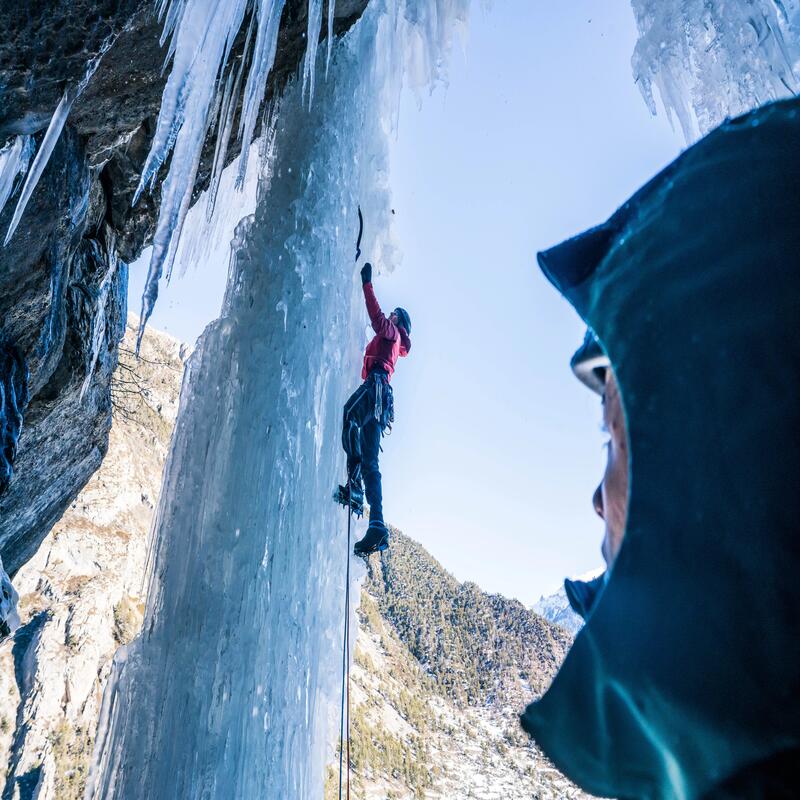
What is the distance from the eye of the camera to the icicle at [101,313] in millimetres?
4129

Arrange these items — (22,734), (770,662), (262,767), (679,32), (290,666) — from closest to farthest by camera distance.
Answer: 1. (770,662)
2. (262,767)
3. (290,666)
4. (679,32)
5. (22,734)

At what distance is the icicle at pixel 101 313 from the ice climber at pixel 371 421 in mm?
1967

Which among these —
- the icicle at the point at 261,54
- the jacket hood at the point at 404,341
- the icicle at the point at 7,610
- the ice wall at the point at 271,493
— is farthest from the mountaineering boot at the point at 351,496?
the icicle at the point at 261,54

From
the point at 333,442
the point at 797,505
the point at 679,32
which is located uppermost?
the point at 679,32

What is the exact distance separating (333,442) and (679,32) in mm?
3919

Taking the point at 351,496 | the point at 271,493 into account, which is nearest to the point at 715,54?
the point at 351,496

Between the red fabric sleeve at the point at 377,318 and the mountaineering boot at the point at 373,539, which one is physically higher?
the red fabric sleeve at the point at 377,318

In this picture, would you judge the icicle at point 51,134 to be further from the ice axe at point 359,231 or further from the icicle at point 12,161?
the ice axe at point 359,231

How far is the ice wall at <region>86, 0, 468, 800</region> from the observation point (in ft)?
10.5

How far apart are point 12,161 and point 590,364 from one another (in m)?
2.89

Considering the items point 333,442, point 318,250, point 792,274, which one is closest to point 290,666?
point 333,442

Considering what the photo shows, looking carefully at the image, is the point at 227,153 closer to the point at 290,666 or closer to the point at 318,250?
the point at 318,250

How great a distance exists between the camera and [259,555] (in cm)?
355

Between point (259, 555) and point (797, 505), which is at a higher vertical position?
point (259, 555)
